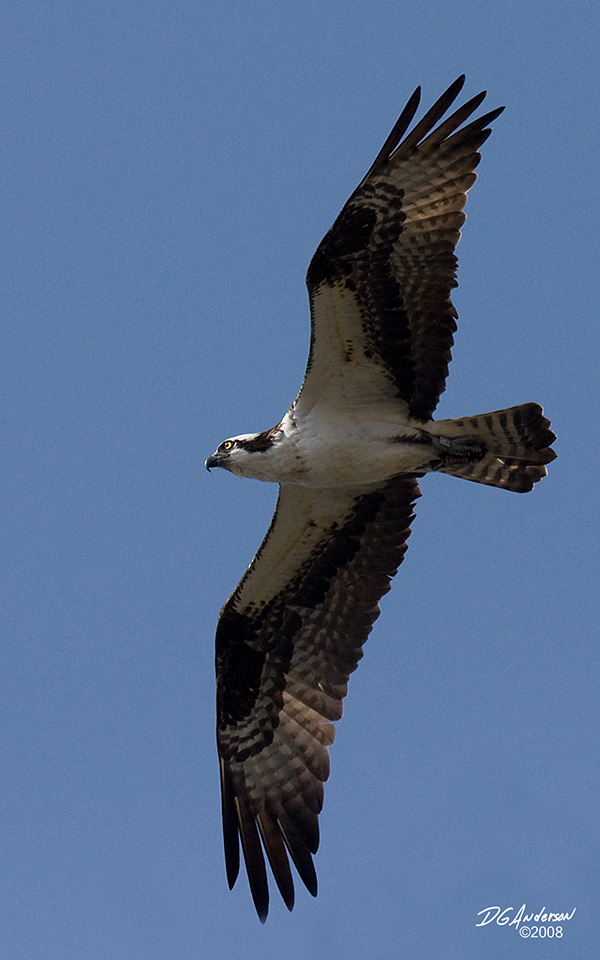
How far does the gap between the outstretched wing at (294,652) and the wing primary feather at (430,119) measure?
289 centimetres

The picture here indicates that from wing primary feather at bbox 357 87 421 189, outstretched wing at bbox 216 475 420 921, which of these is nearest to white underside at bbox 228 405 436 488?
outstretched wing at bbox 216 475 420 921

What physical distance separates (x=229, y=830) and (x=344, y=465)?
3435 millimetres

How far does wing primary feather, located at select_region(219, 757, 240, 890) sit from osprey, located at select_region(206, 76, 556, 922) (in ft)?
0.04

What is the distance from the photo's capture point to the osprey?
11.0 meters

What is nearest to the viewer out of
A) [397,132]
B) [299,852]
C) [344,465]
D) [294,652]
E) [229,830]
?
[397,132]

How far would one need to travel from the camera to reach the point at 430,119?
10984 millimetres

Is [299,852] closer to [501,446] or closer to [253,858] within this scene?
[253,858]

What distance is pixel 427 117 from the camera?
36.1ft

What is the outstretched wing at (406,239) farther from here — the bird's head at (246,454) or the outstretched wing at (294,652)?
the outstretched wing at (294,652)

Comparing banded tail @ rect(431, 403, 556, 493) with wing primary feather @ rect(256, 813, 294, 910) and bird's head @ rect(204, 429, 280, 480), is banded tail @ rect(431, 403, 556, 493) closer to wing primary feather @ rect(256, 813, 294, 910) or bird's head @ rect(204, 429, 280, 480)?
bird's head @ rect(204, 429, 280, 480)

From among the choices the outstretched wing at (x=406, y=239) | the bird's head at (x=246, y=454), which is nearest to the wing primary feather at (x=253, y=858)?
the bird's head at (x=246, y=454)

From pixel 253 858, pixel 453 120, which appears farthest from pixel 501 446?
pixel 253 858

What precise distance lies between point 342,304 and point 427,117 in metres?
1.64

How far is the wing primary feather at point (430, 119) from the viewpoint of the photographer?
10984 millimetres
